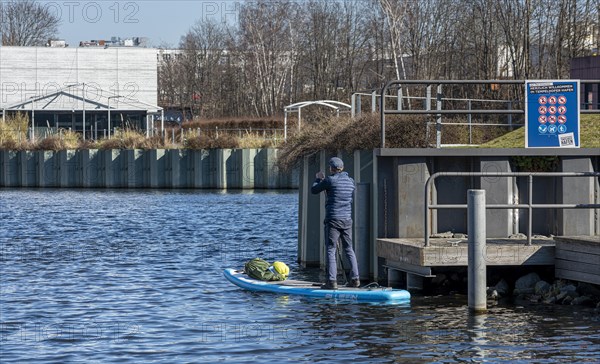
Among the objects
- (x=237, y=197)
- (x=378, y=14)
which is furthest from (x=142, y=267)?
(x=378, y=14)

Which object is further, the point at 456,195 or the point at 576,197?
the point at 456,195

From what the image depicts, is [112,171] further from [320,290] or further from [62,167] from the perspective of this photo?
[320,290]

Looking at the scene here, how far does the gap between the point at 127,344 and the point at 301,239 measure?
8.13 m

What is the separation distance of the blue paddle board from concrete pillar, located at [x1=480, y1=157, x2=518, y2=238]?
7.44ft

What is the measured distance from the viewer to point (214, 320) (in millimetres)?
16516

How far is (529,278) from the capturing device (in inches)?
703

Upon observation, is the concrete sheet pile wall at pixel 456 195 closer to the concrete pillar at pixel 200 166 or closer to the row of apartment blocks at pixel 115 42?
the concrete pillar at pixel 200 166

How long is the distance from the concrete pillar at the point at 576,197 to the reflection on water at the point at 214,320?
2012 millimetres

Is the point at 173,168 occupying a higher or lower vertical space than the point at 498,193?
higher

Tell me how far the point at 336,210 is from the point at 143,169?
4138 centimetres

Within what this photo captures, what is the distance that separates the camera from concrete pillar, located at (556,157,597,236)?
18375 millimetres

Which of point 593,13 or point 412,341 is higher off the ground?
point 593,13

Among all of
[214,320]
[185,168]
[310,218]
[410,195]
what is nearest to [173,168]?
[185,168]

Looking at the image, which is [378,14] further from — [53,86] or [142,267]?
[142,267]
